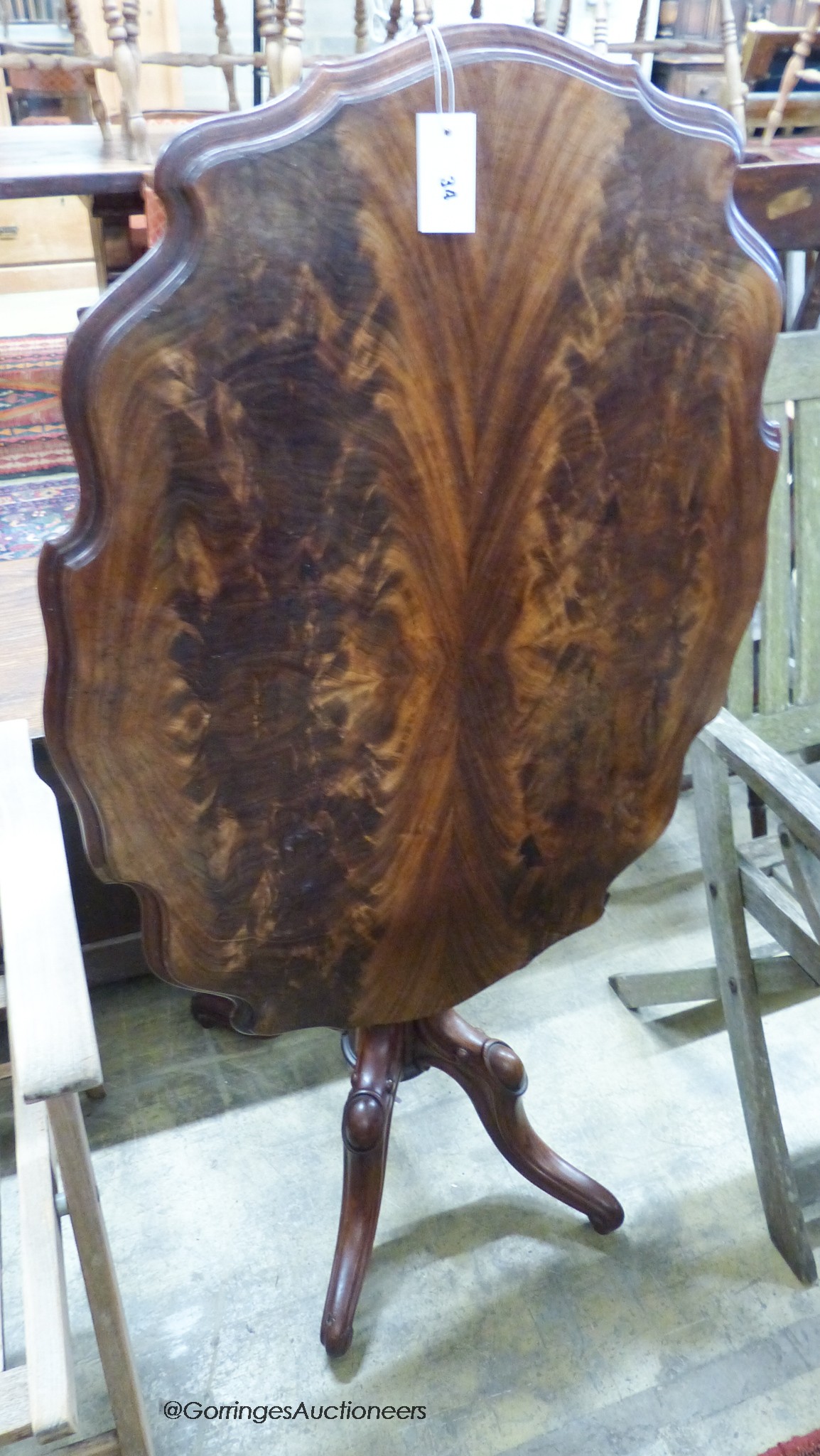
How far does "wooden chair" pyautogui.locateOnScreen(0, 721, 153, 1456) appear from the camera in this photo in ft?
2.64

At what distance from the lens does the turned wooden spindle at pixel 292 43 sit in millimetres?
1456

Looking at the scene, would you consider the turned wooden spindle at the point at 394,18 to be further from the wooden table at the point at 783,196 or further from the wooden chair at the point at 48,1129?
the wooden chair at the point at 48,1129

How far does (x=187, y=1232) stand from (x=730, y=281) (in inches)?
50.6

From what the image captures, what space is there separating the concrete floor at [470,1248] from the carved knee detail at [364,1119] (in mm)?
261

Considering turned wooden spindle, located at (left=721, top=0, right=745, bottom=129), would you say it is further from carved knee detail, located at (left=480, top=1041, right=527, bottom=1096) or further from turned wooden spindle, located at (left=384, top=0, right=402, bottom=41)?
carved knee detail, located at (left=480, top=1041, right=527, bottom=1096)

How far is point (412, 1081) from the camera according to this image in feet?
5.53

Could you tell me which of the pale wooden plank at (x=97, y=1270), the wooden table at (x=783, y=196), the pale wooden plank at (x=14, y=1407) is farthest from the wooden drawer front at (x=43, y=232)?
the pale wooden plank at (x=14, y=1407)

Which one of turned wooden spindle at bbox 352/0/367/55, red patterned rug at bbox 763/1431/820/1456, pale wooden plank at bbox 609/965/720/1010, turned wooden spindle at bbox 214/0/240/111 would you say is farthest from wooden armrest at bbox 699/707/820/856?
turned wooden spindle at bbox 352/0/367/55

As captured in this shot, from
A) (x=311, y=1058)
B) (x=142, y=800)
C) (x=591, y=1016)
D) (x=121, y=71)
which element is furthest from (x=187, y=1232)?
(x=121, y=71)

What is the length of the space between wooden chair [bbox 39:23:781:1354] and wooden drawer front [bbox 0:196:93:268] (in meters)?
3.62

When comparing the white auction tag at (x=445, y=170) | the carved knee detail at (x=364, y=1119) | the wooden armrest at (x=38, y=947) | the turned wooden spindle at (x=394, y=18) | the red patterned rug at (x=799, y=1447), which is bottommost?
the red patterned rug at (x=799, y=1447)

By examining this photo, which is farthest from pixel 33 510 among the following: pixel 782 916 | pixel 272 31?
pixel 782 916

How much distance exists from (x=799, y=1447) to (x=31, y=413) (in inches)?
88.8

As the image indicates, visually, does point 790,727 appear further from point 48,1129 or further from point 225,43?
point 225,43
